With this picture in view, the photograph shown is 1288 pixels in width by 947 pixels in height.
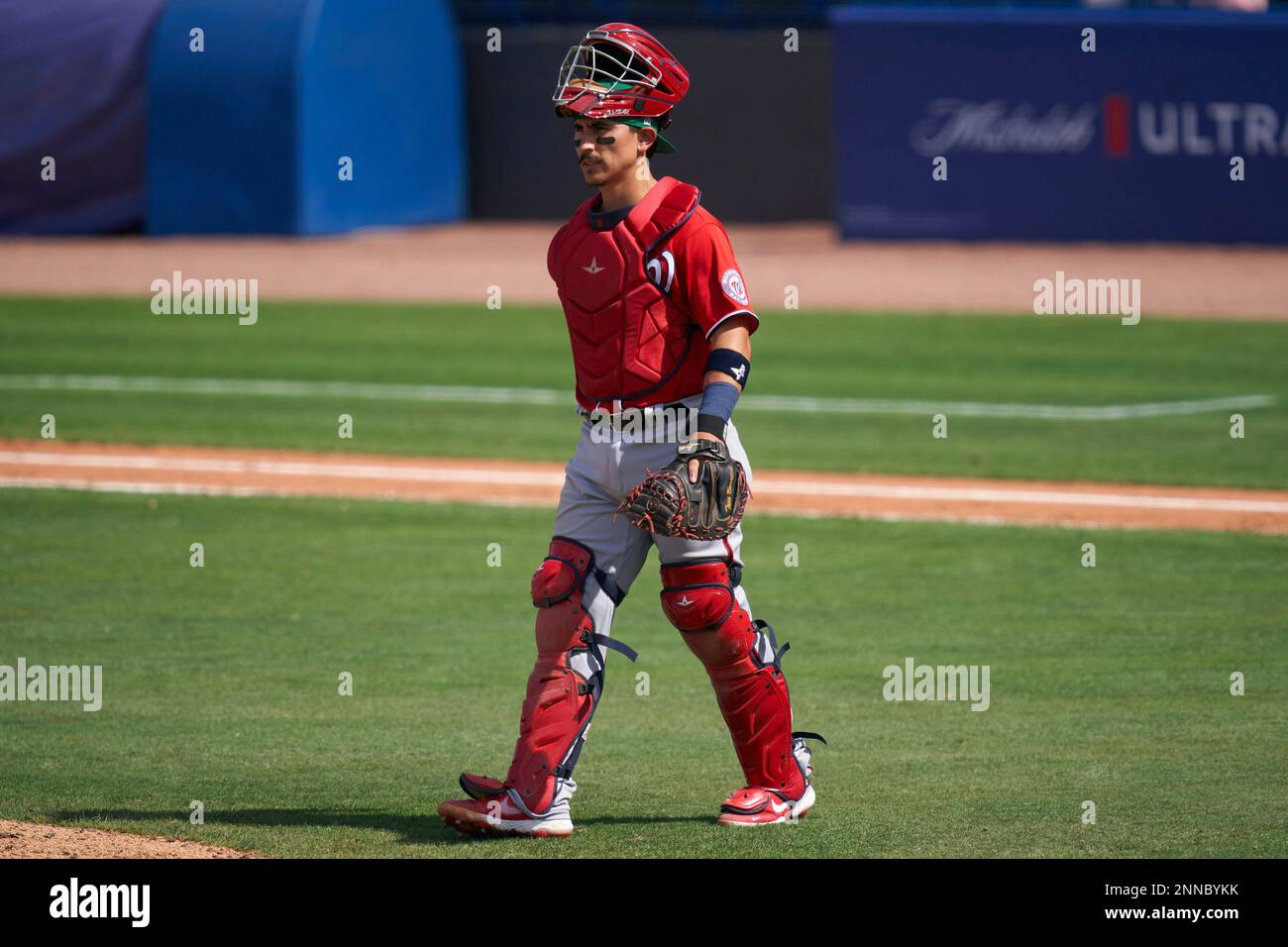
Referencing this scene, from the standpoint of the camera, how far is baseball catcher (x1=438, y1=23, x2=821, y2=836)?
5.86 meters

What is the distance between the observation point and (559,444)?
49.2 ft

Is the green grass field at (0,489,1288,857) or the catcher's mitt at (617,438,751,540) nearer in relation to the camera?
the catcher's mitt at (617,438,751,540)

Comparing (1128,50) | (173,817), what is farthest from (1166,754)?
(1128,50)

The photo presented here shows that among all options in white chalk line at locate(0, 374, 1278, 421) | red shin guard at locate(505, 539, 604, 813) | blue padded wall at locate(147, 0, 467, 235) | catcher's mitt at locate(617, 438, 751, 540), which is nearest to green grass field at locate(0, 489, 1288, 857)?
red shin guard at locate(505, 539, 604, 813)

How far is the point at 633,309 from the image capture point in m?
5.91

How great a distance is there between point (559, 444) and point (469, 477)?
1569 millimetres

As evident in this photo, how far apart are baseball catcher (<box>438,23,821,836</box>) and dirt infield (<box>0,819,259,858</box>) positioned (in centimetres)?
75

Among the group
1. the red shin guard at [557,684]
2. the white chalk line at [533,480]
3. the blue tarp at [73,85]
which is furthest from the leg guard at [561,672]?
the blue tarp at [73,85]

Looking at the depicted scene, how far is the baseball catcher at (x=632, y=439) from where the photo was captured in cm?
586

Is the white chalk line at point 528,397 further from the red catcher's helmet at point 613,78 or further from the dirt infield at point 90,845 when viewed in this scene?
the dirt infield at point 90,845

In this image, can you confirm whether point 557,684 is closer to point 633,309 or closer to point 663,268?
point 633,309

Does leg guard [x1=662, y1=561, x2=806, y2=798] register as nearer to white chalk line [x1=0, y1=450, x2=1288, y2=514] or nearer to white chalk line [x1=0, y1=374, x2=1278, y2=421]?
white chalk line [x1=0, y1=450, x2=1288, y2=514]
